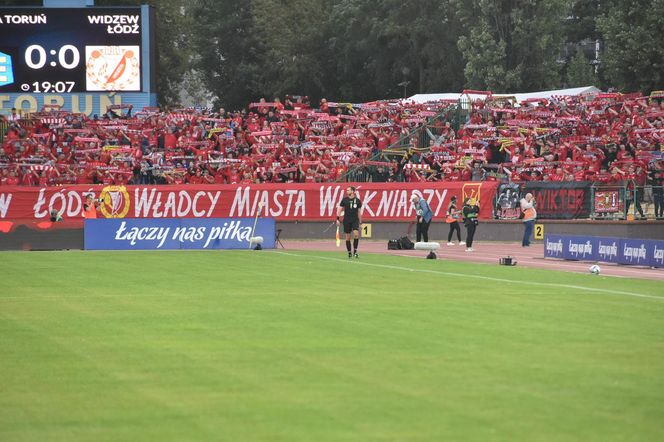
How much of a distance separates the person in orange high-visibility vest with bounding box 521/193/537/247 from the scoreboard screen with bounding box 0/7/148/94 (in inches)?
757

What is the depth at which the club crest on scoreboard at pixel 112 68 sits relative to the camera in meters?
51.9

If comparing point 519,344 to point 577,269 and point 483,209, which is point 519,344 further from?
point 483,209

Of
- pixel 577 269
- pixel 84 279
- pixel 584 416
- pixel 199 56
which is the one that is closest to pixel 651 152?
pixel 577 269

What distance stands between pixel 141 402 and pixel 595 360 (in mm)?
5564

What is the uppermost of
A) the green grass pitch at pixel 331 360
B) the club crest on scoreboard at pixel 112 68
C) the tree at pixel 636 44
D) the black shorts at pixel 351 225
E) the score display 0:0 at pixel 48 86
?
the tree at pixel 636 44

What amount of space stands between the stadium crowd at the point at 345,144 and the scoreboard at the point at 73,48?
1530 millimetres

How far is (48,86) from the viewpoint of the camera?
5238cm

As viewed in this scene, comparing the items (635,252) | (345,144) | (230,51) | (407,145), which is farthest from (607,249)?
(230,51)

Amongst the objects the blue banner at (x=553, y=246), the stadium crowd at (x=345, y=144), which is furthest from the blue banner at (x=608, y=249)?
the stadium crowd at (x=345, y=144)

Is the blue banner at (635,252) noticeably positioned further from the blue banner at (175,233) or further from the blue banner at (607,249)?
the blue banner at (175,233)

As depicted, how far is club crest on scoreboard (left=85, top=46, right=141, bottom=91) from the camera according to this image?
51906 millimetres

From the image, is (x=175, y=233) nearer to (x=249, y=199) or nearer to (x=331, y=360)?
(x=249, y=199)

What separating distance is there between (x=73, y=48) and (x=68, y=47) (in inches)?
8.6

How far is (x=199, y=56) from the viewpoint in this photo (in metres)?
102
